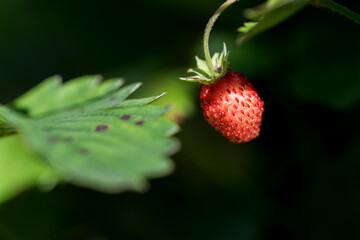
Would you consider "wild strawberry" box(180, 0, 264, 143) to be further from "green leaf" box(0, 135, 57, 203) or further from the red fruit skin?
"green leaf" box(0, 135, 57, 203)

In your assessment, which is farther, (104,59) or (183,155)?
(104,59)

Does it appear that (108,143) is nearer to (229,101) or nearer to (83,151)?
(83,151)

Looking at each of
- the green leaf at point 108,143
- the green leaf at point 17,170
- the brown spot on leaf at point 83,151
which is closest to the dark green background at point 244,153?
the green leaf at point 17,170

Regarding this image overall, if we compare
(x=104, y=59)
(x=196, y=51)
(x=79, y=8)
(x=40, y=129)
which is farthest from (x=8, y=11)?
(x=40, y=129)

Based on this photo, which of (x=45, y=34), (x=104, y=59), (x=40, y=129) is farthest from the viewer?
(x=45, y=34)

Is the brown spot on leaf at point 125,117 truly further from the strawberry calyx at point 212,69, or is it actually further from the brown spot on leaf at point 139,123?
the strawberry calyx at point 212,69

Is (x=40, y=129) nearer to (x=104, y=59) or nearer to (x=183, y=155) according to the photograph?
(x=183, y=155)

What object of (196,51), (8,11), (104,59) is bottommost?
(196,51)
